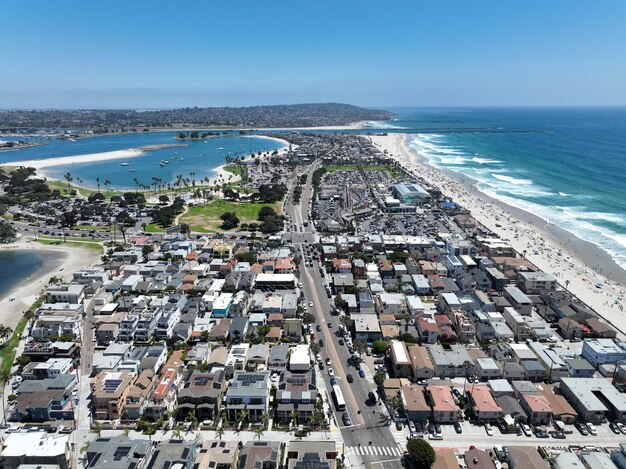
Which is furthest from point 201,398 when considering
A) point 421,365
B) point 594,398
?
point 594,398

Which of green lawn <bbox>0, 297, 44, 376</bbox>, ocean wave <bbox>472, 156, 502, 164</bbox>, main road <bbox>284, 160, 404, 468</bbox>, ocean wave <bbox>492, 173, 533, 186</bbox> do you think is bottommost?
green lawn <bbox>0, 297, 44, 376</bbox>

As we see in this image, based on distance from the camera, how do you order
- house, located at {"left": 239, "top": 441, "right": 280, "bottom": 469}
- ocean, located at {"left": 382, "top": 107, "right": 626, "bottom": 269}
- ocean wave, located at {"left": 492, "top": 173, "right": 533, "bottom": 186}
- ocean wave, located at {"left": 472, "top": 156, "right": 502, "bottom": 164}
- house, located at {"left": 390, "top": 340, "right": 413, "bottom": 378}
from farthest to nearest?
ocean wave, located at {"left": 472, "top": 156, "right": 502, "bottom": 164}
ocean wave, located at {"left": 492, "top": 173, "right": 533, "bottom": 186}
ocean, located at {"left": 382, "top": 107, "right": 626, "bottom": 269}
house, located at {"left": 390, "top": 340, "right": 413, "bottom": 378}
house, located at {"left": 239, "top": 441, "right": 280, "bottom": 469}

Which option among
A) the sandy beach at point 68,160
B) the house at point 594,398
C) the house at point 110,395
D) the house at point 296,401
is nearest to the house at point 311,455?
the house at point 296,401

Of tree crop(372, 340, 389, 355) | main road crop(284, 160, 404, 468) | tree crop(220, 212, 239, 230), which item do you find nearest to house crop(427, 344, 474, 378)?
tree crop(372, 340, 389, 355)

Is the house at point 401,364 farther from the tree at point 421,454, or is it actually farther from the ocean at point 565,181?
the ocean at point 565,181

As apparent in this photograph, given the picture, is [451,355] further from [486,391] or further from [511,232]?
[511,232]

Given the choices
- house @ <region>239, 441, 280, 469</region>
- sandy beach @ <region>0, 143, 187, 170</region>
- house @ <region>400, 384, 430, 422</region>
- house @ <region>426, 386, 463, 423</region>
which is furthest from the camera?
sandy beach @ <region>0, 143, 187, 170</region>

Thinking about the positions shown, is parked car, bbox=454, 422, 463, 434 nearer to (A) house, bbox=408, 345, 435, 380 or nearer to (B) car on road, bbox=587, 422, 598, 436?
(A) house, bbox=408, 345, 435, 380

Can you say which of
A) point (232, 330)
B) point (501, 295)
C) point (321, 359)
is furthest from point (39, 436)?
point (501, 295)
